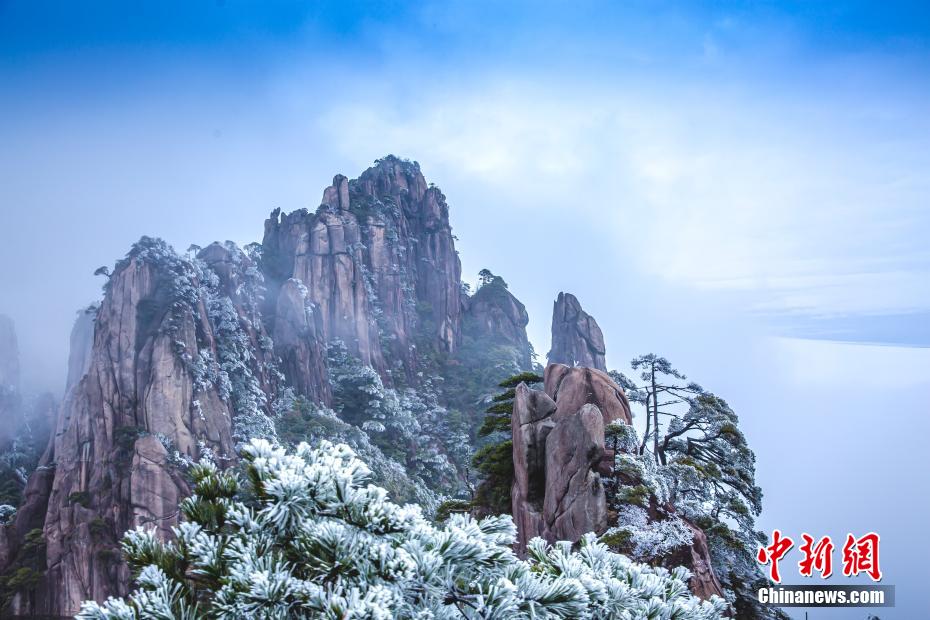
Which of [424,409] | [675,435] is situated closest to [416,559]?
[675,435]

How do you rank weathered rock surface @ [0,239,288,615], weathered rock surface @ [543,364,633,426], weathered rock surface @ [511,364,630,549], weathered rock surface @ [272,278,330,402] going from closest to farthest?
weathered rock surface @ [511,364,630,549] < weathered rock surface @ [543,364,633,426] < weathered rock surface @ [0,239,288,615] < weathered rock surface @ [272,278,330,402]

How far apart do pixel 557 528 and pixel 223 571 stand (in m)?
10.7

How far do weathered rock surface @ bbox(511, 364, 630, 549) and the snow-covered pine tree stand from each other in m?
9.45

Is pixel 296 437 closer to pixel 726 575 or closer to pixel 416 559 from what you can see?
pixel 726 575

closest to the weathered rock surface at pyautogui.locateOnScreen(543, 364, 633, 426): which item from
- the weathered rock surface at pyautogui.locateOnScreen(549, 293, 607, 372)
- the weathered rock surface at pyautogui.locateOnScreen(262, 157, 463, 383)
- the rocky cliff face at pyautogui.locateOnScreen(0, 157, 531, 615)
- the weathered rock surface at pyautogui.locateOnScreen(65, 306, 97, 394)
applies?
the rocky cliff face at pyautogui.locateOnScreen(0, 157, 531, 615)

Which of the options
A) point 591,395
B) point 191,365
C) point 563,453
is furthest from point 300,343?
point 563,453

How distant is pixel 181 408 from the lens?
1212 inches

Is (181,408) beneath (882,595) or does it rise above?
above

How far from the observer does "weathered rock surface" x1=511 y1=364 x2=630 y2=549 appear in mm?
12203

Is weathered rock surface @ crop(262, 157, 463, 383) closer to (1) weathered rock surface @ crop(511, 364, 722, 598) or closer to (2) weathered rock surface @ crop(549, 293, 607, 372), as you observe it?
(2) weathered rock surface @ crop(549, 293, 607, 372)

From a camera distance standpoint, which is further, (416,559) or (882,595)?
(882,595)

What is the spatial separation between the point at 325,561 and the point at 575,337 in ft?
215

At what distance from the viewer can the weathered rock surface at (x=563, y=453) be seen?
40.0 ft

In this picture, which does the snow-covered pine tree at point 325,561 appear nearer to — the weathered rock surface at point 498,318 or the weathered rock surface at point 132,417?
the weathered rock surface at point 132,417
